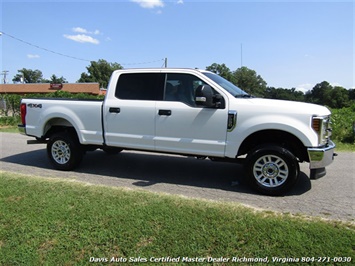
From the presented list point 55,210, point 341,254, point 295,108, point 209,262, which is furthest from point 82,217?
point 295,108

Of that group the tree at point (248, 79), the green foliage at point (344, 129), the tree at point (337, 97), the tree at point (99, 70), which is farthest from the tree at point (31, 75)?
the green foliage at point (344, 129)

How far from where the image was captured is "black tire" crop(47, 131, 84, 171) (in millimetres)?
6395

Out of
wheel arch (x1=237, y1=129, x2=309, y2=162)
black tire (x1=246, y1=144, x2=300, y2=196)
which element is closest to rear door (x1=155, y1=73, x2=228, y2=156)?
wheel arch (x1=237, y1=129, x2=309, y2=162)

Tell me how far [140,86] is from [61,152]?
2.24m

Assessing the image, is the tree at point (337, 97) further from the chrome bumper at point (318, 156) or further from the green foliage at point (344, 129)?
the chrome bumper at point (318, 156)

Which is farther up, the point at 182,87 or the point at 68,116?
the point at 182,87

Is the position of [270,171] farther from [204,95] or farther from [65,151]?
[65,151]

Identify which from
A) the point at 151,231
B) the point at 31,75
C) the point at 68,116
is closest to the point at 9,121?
the point at 68,116

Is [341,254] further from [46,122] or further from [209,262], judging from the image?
[46,122]

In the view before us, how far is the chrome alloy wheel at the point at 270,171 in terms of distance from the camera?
16.0 ft

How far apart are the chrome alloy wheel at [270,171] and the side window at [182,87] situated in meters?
1.44

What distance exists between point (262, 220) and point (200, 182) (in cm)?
203

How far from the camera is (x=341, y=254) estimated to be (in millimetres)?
3156

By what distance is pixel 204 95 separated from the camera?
16.5ft
